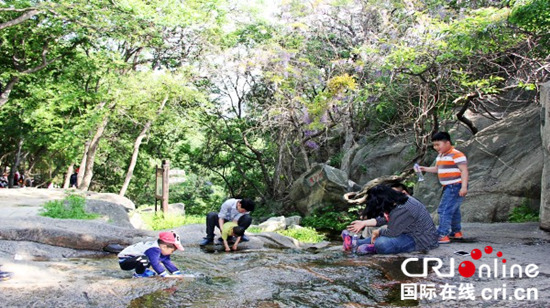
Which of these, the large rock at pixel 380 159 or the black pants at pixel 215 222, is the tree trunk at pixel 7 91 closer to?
the black pants at pixel 215 222

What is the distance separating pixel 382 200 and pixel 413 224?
51cm

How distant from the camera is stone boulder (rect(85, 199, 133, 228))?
428 inches

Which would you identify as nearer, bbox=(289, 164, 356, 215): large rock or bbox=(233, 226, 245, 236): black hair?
bbox=(233, 226, 245, 236): black hair

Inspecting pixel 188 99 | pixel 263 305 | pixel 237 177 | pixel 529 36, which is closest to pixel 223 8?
pixel 188 99

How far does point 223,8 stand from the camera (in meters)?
18.0

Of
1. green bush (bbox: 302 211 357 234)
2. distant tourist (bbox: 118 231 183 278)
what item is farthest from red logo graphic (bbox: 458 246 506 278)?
Result: green bush (bbox: 302 211 357 234)

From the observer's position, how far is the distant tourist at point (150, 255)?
5016 mm

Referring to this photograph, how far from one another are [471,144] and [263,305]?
394 inches

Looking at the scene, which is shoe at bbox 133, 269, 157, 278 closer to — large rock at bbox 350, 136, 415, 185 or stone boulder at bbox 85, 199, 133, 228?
stone boulder at bbox 85, 199, 133, 228

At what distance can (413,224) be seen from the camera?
601cm

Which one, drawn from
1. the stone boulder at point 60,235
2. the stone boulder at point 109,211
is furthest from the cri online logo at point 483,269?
the stone boulder at point 109,211

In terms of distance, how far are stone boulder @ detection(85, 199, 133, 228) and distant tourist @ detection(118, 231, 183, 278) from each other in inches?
231

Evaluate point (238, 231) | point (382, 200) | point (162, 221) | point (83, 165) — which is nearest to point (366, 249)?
point (382, 200)

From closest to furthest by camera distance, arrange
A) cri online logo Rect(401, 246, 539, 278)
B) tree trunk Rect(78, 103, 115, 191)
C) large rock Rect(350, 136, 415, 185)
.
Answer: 1. cri online logo Rect(401, 246, 539, 278)
2. large rock Rect(350, 136, 415, 185)
3. tree trunk Rect(78, 103, 115, 191)
